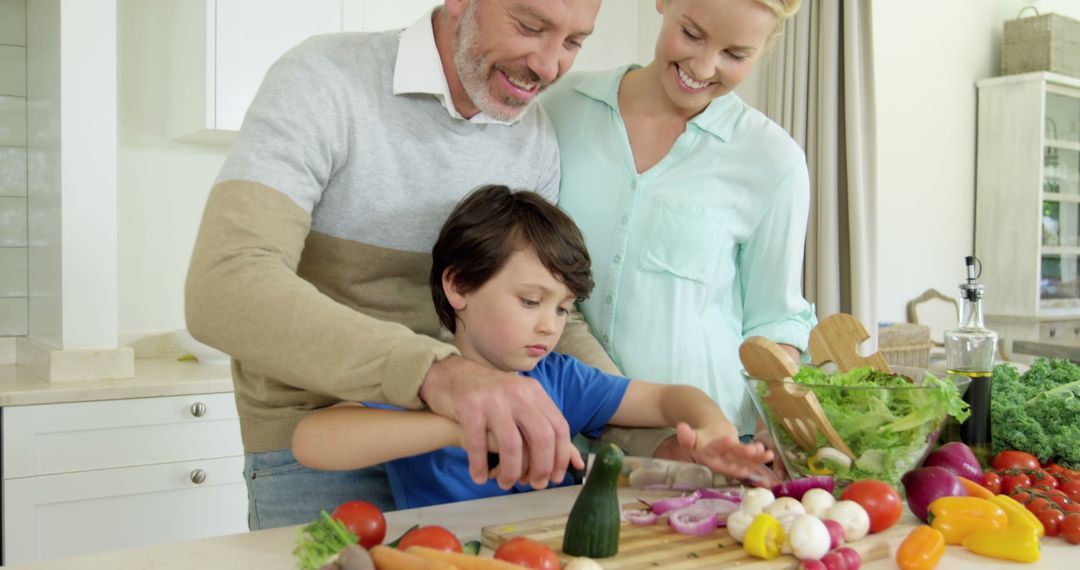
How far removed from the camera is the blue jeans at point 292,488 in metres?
1.42

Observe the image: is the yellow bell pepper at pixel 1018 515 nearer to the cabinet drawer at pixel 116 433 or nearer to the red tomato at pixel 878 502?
the red tomato at pixel 878 502

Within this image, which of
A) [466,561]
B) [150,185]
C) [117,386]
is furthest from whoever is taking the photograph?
[150,185]

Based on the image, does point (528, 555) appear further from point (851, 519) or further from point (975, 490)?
point (975, 490)

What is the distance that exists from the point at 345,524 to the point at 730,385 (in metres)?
0.88

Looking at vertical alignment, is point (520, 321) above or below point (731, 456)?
above

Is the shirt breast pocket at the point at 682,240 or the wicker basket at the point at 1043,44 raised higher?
the wicker basket at the point at 1043,44

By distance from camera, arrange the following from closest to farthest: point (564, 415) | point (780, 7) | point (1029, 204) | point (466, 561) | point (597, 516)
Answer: point (466, 561) → point (597, 516) → point (564, 415) → point (780, 7) → point (1029, 204)

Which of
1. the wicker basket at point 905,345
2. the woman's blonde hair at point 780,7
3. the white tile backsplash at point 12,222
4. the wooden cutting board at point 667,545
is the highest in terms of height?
the woman's blonde hair at point 780,7

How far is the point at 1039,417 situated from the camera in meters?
1.37

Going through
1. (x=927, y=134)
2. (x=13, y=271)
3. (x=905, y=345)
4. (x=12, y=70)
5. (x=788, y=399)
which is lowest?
(x=905, y=345)

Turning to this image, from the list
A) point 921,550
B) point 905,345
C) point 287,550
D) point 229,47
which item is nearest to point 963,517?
point 921,550

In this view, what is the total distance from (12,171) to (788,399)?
3.00m

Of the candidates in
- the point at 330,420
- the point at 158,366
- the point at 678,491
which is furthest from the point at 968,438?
the point at 158,366

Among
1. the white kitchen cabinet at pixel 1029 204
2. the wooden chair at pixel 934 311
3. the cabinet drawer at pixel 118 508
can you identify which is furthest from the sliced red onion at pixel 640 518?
the white kitchen cabinet at pixel 1029 204
